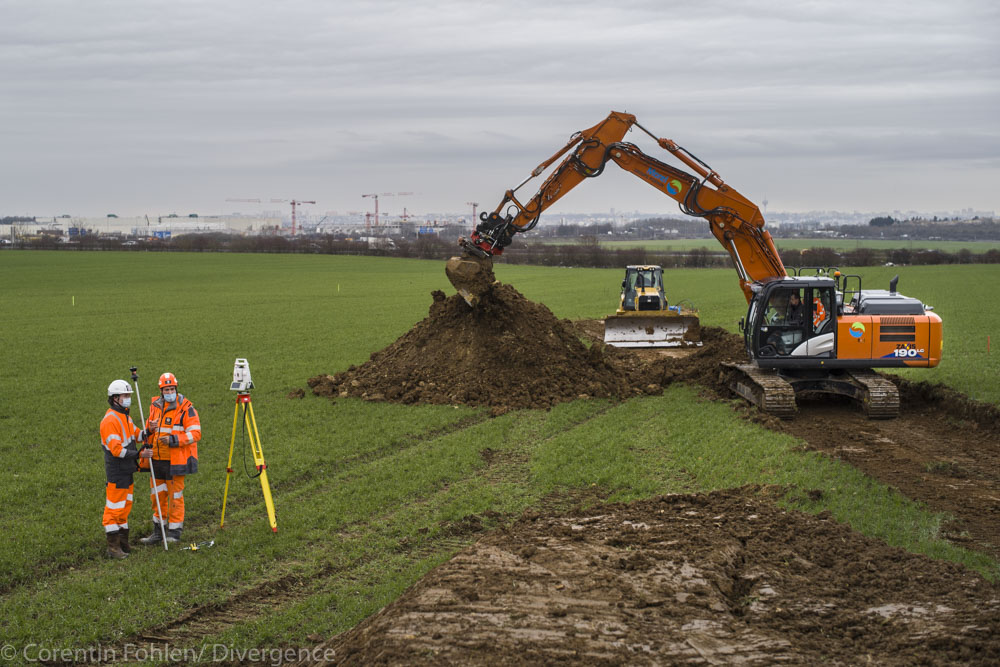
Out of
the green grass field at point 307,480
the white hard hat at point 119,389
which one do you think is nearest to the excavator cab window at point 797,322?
the green grass field at point 307,480

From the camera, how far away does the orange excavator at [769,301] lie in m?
17.6

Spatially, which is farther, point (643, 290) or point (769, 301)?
point (643, 290)

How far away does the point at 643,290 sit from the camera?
3100 centimetres

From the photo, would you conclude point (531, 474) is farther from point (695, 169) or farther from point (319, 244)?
point (319, 244)

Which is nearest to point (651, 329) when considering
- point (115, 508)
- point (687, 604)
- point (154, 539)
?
point (154, 539)

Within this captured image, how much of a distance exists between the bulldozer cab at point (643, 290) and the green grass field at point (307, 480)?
9.39m

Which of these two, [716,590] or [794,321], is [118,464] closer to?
[716,590]

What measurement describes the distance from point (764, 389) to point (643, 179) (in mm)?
5975

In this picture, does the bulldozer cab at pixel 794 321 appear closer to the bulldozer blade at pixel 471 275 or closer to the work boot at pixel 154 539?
the bulldozer blade at pixel 471 275

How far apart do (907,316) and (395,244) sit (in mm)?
91969

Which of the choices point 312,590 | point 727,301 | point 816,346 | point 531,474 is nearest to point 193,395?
point 531,474

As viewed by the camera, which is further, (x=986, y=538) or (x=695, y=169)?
(x=695, y=169)

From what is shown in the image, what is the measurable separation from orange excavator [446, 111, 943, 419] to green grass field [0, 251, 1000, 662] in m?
1.59

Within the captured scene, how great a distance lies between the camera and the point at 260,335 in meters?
32.4
